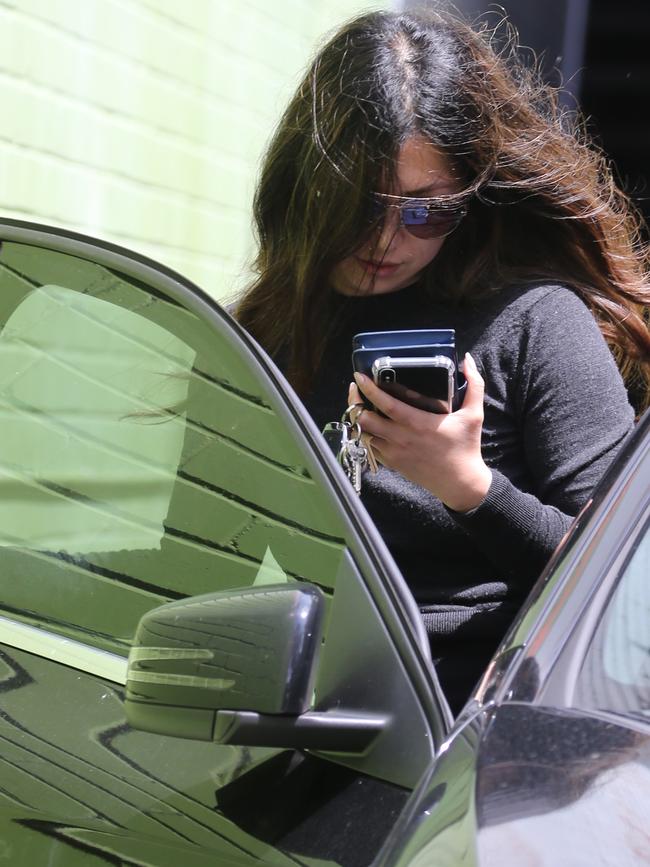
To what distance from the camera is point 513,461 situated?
197 centimetres

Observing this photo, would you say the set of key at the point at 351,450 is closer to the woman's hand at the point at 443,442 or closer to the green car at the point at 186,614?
the woman's hand at the point at 443,442

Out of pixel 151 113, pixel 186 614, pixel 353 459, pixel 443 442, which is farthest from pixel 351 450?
pixel 151 113

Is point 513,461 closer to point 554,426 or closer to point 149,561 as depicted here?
point 554,426

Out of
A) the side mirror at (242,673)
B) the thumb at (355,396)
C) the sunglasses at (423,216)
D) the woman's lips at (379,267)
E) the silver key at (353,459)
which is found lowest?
the side mirror at (242,673)

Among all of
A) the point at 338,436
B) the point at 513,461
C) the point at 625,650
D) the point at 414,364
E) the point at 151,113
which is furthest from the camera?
the point at 151,113

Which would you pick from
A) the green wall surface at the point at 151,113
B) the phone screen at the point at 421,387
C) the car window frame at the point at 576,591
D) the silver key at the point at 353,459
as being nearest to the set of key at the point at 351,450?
the silver key at the point at 353,459

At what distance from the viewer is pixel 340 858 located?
1085 millimetres

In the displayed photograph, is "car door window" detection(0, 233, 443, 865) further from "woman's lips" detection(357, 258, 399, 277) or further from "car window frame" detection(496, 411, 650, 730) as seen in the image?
"woman's lips" detection(357, 258, 399, 277)

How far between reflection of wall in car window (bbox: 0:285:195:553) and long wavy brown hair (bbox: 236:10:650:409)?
0.74m

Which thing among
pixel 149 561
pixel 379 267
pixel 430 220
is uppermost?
pixel 430 220

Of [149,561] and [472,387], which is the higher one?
[472,387]

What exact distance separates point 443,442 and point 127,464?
47cm

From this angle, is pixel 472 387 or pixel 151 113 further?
pixel 151 113

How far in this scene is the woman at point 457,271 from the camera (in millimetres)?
1826
